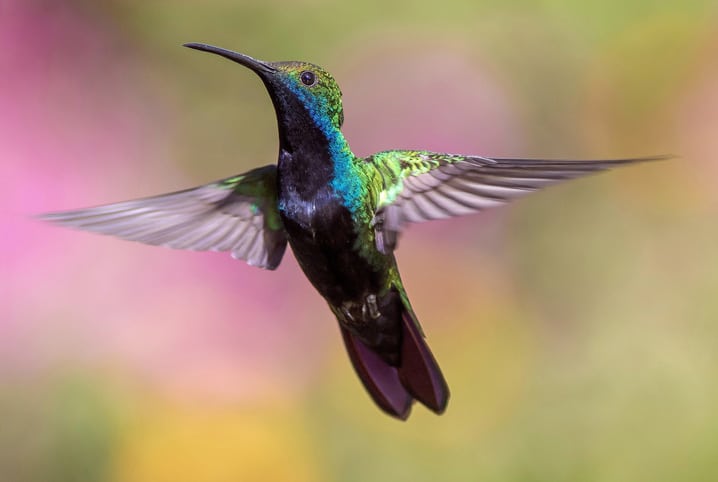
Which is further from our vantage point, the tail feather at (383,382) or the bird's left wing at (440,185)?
the tail feather at (383,382)

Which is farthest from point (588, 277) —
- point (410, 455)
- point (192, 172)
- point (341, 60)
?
point (192, 172)

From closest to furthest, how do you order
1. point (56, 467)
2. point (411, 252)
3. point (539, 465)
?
point (56, 467) → point (539, 465) → point (411, 252)

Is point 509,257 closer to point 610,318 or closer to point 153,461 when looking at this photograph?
point 610,318

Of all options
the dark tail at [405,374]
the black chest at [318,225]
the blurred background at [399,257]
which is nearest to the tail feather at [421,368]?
the dark tail at [405,374]

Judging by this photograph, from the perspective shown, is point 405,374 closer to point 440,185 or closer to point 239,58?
point 440,185

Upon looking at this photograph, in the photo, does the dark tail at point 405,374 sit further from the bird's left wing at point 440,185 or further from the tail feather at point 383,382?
the bird's left wing at point 440,185
